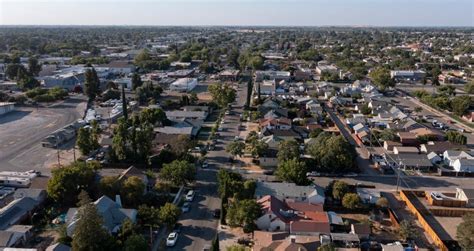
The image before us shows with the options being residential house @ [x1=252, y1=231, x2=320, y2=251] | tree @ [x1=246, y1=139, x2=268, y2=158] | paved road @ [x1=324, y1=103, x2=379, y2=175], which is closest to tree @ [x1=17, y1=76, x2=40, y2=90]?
tree @ [x1=246, y1=139, x2=268, y2=158]

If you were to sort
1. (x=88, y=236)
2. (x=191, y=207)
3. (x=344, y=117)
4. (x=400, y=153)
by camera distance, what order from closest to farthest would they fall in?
(x=88, y=236) → (x=191, y=207) → (x=400, y=153) → (x=344, y=117)

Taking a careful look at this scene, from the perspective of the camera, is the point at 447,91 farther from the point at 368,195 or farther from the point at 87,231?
the point at 87,231

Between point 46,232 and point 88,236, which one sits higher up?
point 88,236

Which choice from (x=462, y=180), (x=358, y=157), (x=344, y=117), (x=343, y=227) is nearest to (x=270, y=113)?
(x=344, y=117)

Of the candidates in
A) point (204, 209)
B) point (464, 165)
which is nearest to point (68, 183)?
point (204, 209)

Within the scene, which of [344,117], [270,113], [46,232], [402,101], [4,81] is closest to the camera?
[46,232]

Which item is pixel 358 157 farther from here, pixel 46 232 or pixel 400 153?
pixel 46 232
